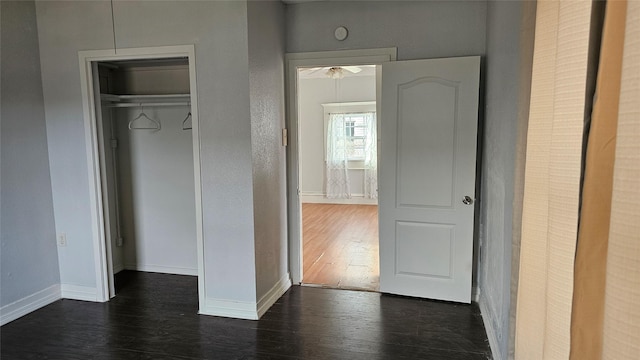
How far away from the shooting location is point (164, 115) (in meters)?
3.89

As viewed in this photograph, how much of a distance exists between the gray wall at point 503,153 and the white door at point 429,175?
0.15 metres

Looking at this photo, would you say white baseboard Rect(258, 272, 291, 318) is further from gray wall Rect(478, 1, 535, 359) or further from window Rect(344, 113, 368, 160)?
window Rect(344, 113, 368, 160)

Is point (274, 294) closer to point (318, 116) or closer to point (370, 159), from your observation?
point (370, 159)

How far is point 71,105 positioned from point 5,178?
74 centimetres

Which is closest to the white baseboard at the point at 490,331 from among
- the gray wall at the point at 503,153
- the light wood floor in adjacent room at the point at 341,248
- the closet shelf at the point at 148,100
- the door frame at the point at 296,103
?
the gray wall at the point at 503,153

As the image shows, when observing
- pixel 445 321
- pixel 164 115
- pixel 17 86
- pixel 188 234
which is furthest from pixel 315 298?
pixel 17 86

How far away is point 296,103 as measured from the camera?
3.58 meters

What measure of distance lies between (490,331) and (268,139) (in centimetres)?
216

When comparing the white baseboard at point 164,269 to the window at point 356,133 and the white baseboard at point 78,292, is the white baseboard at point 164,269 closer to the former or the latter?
the white baseboard at point 78,292

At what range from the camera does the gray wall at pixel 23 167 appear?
2922 millimetres

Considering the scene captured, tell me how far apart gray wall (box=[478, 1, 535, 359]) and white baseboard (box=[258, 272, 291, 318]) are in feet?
5.51

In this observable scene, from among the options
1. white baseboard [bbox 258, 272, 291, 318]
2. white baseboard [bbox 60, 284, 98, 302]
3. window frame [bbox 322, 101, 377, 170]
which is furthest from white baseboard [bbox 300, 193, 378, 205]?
white baseboard [bbox 60, 284, 98, 302]

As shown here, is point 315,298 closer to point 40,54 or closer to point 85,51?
point 85,51

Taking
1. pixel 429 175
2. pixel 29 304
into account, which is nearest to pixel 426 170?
pixel 429 175
